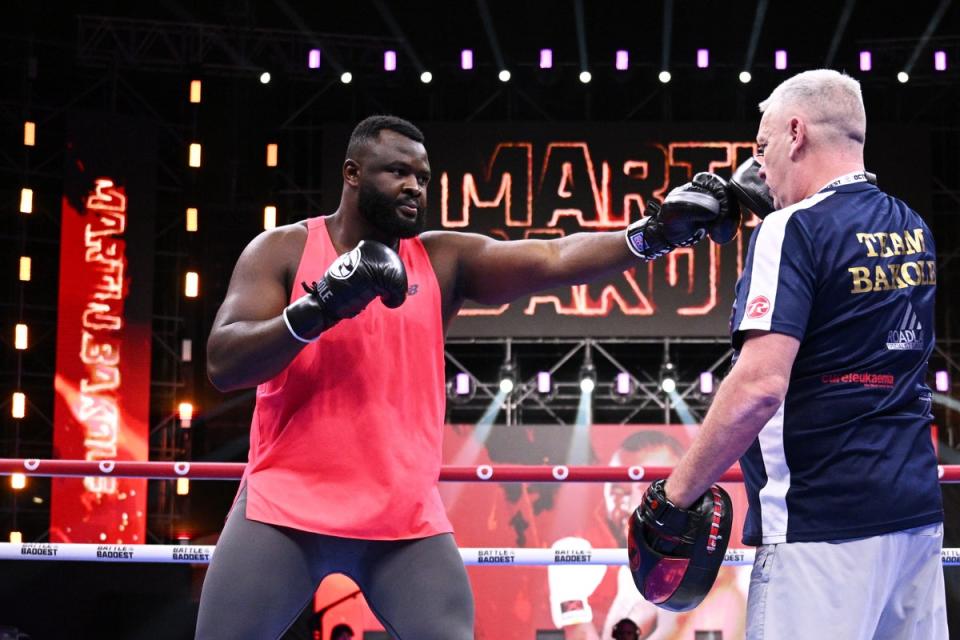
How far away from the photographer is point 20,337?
37.8 ft

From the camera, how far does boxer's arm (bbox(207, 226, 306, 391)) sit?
2.52m

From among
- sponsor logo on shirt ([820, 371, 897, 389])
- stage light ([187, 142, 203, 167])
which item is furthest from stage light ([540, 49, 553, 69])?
sponsor logo on shirt ([820, 371, 897, 389])

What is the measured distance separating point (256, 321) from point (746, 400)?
3.77 ft

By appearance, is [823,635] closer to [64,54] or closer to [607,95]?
[607,95]

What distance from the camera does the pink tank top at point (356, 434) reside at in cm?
257

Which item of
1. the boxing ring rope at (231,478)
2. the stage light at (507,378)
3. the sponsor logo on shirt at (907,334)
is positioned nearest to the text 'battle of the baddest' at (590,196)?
the stage light at (507,378)

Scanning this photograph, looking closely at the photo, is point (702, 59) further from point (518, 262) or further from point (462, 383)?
point (518, 262)

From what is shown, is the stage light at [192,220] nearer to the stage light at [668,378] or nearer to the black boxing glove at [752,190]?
the stage light at [668,378]

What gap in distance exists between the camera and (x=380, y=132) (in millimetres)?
2824

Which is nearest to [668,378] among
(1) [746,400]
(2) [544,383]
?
(2) [544,383]

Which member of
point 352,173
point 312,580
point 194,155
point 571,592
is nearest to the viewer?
point 312,580

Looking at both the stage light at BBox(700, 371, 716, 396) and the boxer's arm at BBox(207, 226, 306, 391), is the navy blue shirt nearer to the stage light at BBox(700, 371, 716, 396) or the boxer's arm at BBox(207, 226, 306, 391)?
the boxer's arm at BBox(207, 226, 306, 391)

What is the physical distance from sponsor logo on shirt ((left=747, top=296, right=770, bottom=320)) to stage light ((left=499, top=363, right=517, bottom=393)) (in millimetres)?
9173

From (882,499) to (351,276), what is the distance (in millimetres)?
1137
